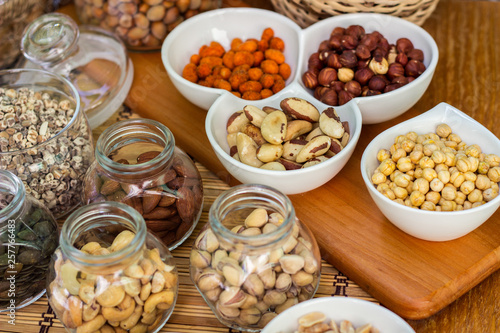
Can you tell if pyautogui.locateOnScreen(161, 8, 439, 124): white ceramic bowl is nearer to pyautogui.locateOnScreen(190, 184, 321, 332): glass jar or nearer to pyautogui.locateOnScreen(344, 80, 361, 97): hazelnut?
pyautogui.locateOnScreen(344, 80, 361, 97): hazelnut

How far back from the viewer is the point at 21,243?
0.75 metres

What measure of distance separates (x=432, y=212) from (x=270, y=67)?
1.50 ft

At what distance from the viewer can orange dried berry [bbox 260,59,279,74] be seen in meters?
1.08

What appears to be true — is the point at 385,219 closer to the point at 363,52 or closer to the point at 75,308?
the point at 363,52

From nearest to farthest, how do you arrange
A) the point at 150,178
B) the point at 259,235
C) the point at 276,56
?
1. the point at 259,235
2. the point at 150,178
3. the point at 276,56

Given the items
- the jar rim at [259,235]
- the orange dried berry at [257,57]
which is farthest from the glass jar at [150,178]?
the orange dried berry at [257,57]

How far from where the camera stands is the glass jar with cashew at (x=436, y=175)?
81cm

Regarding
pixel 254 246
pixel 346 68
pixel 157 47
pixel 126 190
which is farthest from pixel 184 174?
pixel 157 47

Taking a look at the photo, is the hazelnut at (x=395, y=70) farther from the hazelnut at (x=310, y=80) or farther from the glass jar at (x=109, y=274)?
the glass jar at (x=109, y=274)

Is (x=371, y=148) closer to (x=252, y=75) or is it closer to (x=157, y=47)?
(x=252, y=75)

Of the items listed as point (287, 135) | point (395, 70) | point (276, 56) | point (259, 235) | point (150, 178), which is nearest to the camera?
point (259, 235)

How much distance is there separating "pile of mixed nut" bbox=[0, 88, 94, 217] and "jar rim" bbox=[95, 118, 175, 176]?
10 centimetres

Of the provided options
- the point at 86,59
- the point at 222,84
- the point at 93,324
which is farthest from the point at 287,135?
the point at 86,59

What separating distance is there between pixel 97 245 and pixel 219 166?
1.05 ft
